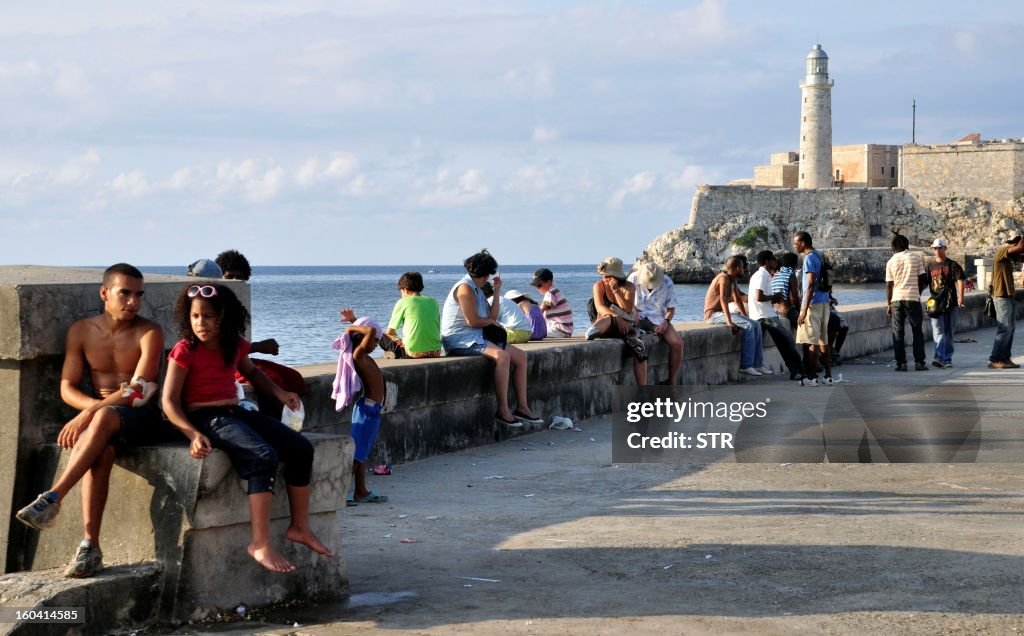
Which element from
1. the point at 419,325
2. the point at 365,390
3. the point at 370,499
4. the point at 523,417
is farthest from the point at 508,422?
the point at 370,499

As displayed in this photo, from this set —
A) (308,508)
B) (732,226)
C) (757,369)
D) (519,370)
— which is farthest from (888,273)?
(732,226)

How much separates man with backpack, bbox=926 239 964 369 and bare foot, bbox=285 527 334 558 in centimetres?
1187

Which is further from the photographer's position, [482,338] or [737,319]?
[737,319]

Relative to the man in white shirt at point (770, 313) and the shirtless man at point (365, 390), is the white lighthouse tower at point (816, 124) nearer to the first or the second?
the man in white shirt at point (770, 313)

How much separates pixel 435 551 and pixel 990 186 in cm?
10787

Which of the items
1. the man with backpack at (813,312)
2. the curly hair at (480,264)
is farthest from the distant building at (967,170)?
the curly hair at (480,264)

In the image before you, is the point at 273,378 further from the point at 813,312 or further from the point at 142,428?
the point at 813,312

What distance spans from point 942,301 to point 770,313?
7.36 ft

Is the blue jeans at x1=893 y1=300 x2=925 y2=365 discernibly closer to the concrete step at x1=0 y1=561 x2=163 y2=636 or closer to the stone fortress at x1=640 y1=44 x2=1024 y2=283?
the concrete step at x1=0 y1=561 x2=163 y2=636

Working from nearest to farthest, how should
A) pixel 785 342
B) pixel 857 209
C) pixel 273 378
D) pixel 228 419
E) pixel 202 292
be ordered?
pixel 228 419
pixel 202 292
pixel 273 378
pixel 785 342
pixel 857 209

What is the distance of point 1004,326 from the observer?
15195 mm

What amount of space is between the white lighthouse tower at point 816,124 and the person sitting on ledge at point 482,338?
103 m

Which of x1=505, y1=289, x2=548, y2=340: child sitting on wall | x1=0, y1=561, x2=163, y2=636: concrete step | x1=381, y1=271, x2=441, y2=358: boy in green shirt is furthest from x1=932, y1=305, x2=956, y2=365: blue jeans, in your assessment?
x1=0, y1=561, x2=163, y2=636: concrete step

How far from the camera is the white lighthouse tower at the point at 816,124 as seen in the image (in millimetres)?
110000
